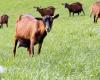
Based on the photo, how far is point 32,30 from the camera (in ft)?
50.8

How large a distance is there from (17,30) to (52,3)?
1664 inches

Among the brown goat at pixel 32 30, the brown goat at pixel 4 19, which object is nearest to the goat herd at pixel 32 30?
the brown goat at pixel 32 30

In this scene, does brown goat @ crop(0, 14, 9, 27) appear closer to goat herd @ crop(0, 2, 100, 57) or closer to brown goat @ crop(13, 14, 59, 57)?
goat herd @ crop(0, 2, 100, 57)

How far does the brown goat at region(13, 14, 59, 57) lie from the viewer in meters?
15.2

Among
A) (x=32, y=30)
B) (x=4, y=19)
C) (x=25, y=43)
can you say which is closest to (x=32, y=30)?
(x=32, y=30)

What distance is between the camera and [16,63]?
12156 mm

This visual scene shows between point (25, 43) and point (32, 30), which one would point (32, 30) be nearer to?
point (32, 30)

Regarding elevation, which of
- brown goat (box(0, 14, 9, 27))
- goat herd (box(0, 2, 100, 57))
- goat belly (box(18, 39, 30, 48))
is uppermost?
goat herd (box(0, 2, 100, 57))

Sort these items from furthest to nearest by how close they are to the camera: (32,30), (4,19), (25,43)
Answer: (4,19) < (25,43) < (32,30)

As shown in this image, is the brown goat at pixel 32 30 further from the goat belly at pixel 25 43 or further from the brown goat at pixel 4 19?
the brown goat at pixel 4 19

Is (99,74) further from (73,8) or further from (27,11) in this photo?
(27,11)

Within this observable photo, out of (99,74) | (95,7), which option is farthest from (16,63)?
(95,7)

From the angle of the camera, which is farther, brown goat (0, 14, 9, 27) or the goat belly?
brown goat (0, 14, 9, 27)

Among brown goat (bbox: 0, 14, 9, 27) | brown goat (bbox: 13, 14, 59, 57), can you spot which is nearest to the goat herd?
brown goat (bbox: 13, 14, 59, 57)
